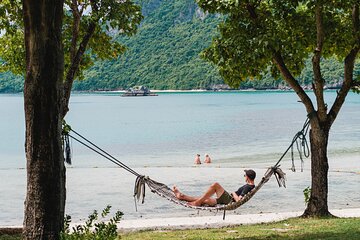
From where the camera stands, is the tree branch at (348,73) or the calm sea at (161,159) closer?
the tree branch at (348,73)

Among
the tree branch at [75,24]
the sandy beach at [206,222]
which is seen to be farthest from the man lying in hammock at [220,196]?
the tree branch at [75,24]

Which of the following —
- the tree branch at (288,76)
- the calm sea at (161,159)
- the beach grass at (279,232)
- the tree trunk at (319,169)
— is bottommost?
the calm sea at (161,159)

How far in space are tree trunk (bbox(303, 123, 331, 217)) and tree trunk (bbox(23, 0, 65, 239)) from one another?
4786 millimetres

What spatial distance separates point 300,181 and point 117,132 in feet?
116

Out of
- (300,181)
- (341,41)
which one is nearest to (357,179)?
(300,181)

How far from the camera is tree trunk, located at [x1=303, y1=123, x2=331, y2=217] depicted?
8.39 m

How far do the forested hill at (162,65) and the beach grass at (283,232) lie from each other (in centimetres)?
13775

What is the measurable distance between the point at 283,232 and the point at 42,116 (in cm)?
371

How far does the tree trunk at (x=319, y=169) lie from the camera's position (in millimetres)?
8391

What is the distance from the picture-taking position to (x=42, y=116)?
185 inches

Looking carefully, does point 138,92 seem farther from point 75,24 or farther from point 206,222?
point 75,24

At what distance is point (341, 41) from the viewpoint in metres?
9.05

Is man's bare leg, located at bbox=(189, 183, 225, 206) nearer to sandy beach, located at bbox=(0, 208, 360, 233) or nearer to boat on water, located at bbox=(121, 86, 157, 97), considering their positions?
sandy beach, located at bbox=(0, 208, 360, 233)

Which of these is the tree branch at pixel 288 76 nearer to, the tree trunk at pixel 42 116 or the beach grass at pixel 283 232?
the beach grass at pixel 283 232
